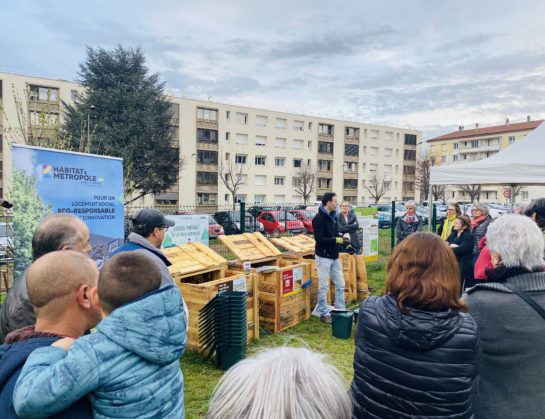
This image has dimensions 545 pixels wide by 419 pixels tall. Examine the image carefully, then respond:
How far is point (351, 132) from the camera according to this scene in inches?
2504

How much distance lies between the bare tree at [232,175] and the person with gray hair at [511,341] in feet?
157

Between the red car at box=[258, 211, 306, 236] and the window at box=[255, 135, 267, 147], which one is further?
the window at box=[255, 135, 267, 147]

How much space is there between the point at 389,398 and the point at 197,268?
13.4 feet

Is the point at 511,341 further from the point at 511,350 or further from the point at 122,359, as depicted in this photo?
the point at 122,359

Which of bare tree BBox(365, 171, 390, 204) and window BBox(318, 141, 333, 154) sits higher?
window BBox(318, 141, 333, 154)

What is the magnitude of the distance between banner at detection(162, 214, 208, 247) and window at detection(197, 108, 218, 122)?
1767 inches

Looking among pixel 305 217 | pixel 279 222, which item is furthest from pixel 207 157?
pixel 279 222

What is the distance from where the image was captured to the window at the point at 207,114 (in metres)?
51.4

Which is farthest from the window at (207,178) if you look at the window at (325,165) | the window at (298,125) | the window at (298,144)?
the window at (325,165)

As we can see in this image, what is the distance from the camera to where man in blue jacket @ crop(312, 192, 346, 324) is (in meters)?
6.17

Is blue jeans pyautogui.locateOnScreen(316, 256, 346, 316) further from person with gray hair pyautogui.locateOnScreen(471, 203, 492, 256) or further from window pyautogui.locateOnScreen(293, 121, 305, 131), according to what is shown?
window pyautogui.locateOnScreen(293, 121, 305, 131)

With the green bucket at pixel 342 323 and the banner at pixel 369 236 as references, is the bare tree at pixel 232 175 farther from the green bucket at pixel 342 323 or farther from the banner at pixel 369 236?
the green bucket at pixel 342 323

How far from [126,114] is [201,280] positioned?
68.7 feet

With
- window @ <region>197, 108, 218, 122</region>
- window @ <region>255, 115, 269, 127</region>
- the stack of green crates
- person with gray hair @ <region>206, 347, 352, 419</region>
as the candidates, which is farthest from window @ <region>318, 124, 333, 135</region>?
person with gray hair @ <region>206, 347, 352, 419</region>
